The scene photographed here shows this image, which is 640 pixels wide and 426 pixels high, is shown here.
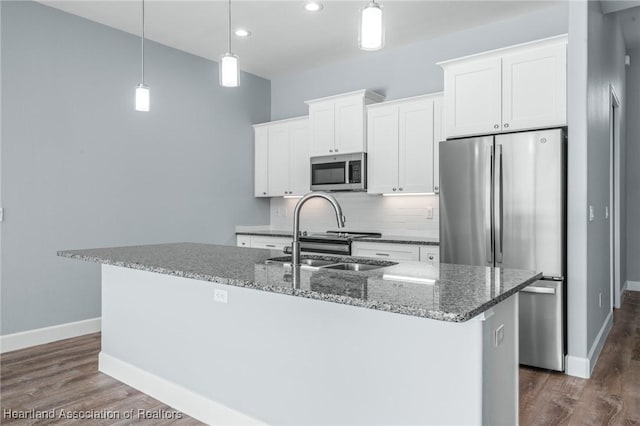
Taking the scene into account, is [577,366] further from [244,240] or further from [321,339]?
[244,240]

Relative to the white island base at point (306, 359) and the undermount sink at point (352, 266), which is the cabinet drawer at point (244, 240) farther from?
the undermount sink at point (352, 266)

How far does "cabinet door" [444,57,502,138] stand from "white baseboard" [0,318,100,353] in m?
3.56

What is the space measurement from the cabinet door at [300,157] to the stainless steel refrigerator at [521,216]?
2.02 meters

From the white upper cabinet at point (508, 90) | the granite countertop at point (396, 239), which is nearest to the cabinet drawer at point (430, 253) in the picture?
the granite countertop at point (396, 239)

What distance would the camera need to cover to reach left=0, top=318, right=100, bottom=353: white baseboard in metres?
3.69

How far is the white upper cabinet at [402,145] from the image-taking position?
4285 mm

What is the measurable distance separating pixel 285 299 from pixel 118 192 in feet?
9.55

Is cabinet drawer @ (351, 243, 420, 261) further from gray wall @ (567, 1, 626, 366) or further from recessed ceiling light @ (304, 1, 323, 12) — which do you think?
recessed ceiling light @ (304, 1, 323, 12)

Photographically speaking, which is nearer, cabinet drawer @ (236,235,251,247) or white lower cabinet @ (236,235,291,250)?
white lower cabinet @ (236,235,291,250)

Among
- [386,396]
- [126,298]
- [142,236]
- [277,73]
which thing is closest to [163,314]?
[126,298]

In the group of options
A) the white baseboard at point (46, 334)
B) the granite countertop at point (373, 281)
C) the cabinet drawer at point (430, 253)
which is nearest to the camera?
the granite countertop at point (373, 281)

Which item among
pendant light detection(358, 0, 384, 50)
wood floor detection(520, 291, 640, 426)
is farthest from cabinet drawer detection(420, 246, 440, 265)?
pendant light detection(358, 0, 384, 50)

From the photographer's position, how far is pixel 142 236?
4578 mm

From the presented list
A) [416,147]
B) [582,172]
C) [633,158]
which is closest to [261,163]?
[416,147]
